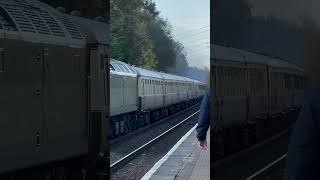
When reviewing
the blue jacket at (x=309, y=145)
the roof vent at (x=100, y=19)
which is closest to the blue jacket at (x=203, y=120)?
the roof vent at (x=100, y=19)

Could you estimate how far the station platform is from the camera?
95.2 inches

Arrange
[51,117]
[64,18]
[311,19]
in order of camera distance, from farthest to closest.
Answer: [64,18] → [51,117] → [311,19]

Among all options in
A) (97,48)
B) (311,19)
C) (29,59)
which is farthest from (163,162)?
(311,19)

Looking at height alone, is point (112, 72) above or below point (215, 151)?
above

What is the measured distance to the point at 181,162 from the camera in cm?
250

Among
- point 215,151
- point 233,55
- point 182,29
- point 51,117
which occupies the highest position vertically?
point 182,29

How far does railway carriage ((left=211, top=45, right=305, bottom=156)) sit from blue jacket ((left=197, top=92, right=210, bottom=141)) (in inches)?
1.9

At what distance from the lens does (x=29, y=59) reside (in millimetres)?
2324

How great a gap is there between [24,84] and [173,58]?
31.8 inches

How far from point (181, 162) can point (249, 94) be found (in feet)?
1.73

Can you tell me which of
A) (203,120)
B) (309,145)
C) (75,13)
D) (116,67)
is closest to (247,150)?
(203,120)

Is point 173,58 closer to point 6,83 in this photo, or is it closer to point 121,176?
point 121,176

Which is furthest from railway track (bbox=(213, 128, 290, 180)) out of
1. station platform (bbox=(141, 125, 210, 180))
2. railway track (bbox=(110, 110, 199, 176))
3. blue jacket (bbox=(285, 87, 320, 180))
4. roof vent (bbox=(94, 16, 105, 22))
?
blue jacket (bbox=(285, 87, 320, 180))

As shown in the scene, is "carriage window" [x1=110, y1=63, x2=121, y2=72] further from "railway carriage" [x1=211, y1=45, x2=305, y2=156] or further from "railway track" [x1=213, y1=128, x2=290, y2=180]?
"railway track" [x1=213, y1=128, x2=290, y2=180]
